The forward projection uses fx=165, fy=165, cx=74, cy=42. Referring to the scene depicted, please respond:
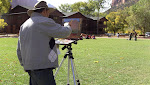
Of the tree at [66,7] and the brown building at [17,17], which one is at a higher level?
the tree at [66,7]

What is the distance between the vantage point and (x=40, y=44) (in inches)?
100

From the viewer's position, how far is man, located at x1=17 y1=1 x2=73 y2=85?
253 cm

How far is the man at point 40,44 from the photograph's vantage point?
2.53m

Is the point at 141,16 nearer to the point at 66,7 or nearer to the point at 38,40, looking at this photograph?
the point at 38,40

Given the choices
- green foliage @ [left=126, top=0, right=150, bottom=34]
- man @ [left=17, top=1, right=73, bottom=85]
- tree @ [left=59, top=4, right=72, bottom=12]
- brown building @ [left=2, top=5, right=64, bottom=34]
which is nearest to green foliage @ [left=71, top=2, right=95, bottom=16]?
tree @ [left=59, top=4, right=72, bottom=12]

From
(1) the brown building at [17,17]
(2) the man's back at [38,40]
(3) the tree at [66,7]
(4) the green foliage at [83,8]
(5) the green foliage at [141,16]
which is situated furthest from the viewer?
(3) the tree at [66,7]

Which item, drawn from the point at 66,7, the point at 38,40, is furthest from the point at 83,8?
the point at 38,40

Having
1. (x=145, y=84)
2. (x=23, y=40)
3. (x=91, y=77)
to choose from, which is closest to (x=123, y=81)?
(x=145, y=84)

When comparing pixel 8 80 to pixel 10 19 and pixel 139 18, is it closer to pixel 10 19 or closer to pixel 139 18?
pixel 139 18

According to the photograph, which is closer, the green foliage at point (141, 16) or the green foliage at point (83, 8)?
the green foliage at point (141, 16)

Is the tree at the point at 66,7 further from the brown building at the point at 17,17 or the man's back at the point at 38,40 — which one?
the man's back at the point at 38,40

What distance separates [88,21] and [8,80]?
207 feet

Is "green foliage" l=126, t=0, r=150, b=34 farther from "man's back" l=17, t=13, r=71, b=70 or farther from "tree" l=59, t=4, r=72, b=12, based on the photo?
"tree" l=59, t=4, r=72, b=12

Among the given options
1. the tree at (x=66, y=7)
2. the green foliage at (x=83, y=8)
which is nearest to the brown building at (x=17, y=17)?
the green foliage at (x=83, y=8)
